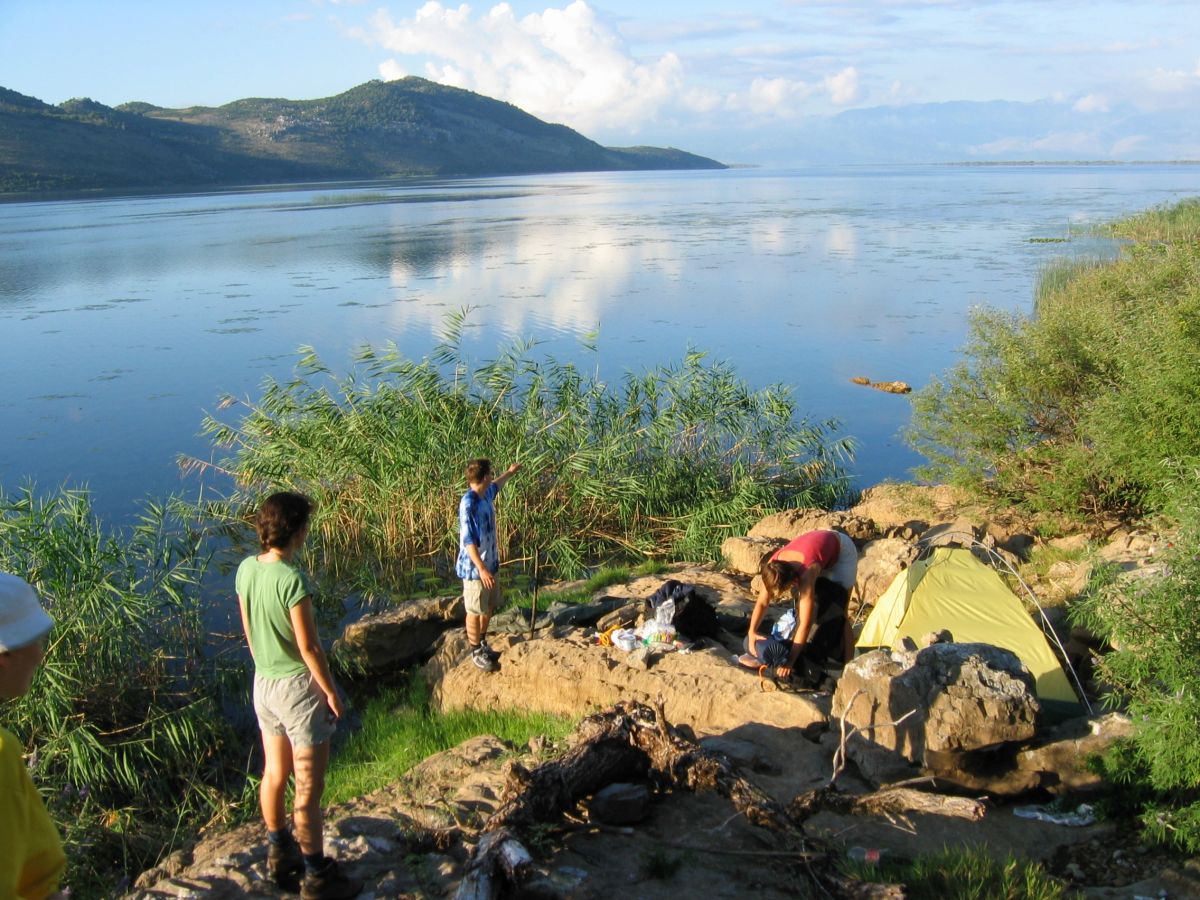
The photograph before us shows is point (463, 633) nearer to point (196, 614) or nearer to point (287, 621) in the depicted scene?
point (196, 614)

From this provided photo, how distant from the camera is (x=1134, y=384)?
10.2 m

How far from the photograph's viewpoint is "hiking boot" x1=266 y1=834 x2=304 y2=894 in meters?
4.47

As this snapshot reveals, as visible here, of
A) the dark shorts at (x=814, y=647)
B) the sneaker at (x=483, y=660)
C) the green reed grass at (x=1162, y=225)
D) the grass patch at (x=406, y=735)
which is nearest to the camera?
the grass patch at (x=406, y=735)

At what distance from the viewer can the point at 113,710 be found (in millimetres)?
7285

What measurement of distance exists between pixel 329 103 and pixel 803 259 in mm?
133113

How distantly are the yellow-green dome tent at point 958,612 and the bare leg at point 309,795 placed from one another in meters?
4.08

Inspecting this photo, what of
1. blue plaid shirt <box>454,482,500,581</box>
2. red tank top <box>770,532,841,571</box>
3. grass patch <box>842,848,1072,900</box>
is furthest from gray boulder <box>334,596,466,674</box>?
grass patch <box>842,848,1072,900</box>

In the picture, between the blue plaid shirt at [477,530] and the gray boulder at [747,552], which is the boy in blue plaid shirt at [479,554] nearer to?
the blue plaid shirt at [477,530]

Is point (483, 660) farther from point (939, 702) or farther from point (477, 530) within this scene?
point (939, 702)

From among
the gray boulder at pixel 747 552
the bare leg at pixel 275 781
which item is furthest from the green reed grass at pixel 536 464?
the bare leg at pixel 275 781

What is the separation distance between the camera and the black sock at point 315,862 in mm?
4316

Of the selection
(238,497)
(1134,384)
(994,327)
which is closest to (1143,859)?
(1134,384)

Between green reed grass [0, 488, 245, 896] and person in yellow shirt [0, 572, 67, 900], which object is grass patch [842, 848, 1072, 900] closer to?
person in yellow shirt [0, 572, 67, 900]

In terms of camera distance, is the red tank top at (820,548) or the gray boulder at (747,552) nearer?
the red tank top at (820,548)
